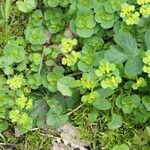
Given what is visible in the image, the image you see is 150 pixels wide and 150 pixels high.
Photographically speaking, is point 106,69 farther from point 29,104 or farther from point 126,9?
point 29,104

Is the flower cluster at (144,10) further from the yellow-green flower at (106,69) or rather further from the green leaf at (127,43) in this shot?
the yellow-green flower at (106,69)

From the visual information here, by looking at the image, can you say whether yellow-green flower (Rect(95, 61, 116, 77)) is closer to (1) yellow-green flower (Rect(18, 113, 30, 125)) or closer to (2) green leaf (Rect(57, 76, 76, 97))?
(2) green leaf (Rect(57, 76, 76, 97))

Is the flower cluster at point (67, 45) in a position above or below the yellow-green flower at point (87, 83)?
above

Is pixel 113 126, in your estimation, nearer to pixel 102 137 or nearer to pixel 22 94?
pixel 102 137

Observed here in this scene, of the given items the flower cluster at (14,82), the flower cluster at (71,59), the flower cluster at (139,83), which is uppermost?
the flower cluster at (71,59)

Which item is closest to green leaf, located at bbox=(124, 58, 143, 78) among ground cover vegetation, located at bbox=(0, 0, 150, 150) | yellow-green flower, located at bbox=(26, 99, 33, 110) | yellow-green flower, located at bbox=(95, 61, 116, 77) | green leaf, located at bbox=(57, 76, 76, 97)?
ground cover vegetation, located at bbox=(0, 0, 150, 150)

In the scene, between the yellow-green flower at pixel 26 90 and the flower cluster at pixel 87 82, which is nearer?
the flower cluster at pixel 87 82

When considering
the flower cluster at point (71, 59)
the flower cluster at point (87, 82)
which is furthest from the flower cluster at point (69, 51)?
the flower cluster at point (87, 82)

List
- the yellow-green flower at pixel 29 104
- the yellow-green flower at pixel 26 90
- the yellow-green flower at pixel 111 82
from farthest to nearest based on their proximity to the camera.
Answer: the yellow-green flower at pixel 26 90 → the yellow-green flower at pixel 29 104 → the yellow-green flower at pixel 111 82

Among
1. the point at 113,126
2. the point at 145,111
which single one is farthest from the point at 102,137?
the point at 145,111
